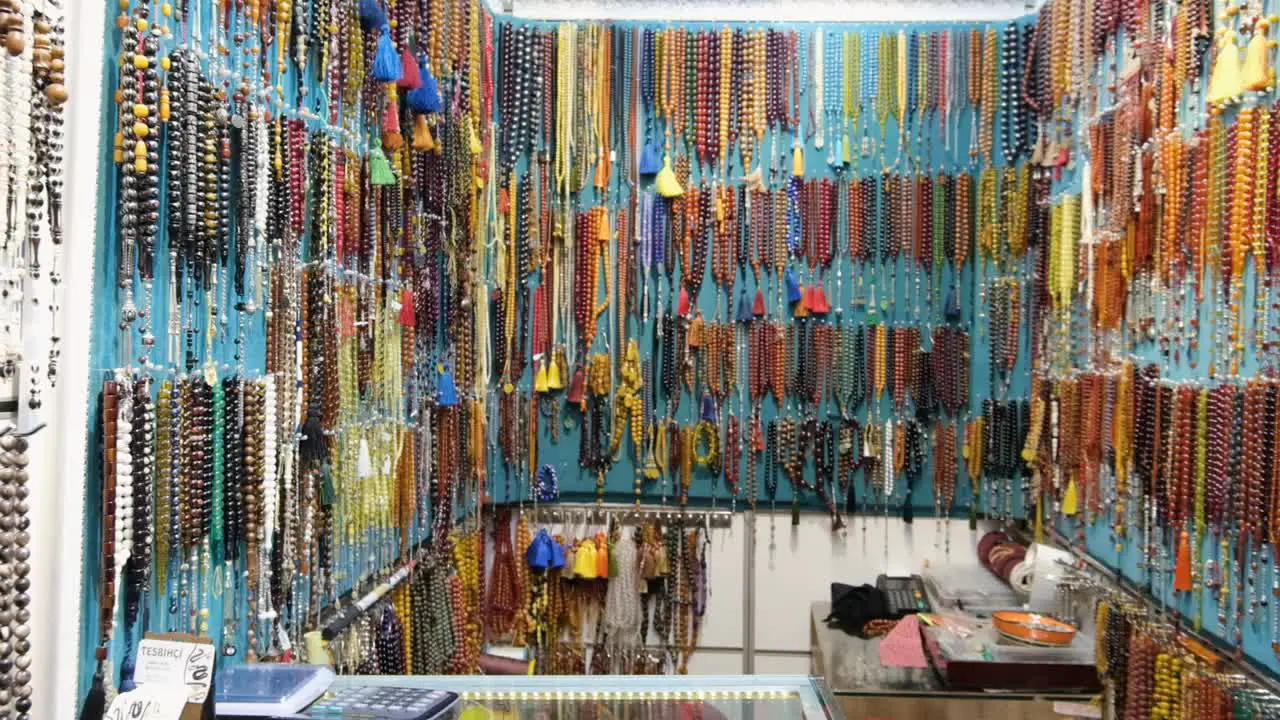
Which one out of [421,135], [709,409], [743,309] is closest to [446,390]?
[421,135]

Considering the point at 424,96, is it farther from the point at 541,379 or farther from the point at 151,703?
the point at 151,703

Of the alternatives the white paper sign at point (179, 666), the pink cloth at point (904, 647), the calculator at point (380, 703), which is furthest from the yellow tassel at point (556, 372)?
the white paper sign at point (179, 666)

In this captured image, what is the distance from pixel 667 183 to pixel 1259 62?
2759mm

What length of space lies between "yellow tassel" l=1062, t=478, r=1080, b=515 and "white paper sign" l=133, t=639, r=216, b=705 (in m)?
3.44

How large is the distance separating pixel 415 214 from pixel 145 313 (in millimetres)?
1810

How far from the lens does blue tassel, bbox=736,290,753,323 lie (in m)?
5.06

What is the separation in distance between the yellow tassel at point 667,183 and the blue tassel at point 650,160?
0.03 metres

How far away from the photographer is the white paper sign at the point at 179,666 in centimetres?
148

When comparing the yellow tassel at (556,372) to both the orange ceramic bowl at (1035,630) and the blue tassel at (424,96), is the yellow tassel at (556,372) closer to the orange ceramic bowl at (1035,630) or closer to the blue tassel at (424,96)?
the blue tassel at (424,96)

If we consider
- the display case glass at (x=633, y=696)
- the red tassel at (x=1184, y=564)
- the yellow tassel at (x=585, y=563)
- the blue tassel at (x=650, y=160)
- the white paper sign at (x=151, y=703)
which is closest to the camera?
the white paper sign at (x=151, y=703)

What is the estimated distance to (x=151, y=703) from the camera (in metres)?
1.47

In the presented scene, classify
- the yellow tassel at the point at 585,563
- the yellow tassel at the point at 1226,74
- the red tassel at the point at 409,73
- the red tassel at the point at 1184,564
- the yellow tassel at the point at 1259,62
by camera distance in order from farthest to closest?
the yellow tassel at the point at 585,563 → the red tassel at the point at 409,73 → the red tassel at the point at 1184,564 → the yellow tassel at the point at 1226,74 → the yellow tassel at the point at 1259,62

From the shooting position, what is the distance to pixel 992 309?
495 cm

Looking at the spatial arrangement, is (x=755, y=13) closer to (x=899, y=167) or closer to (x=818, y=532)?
(x=899, y=167)
